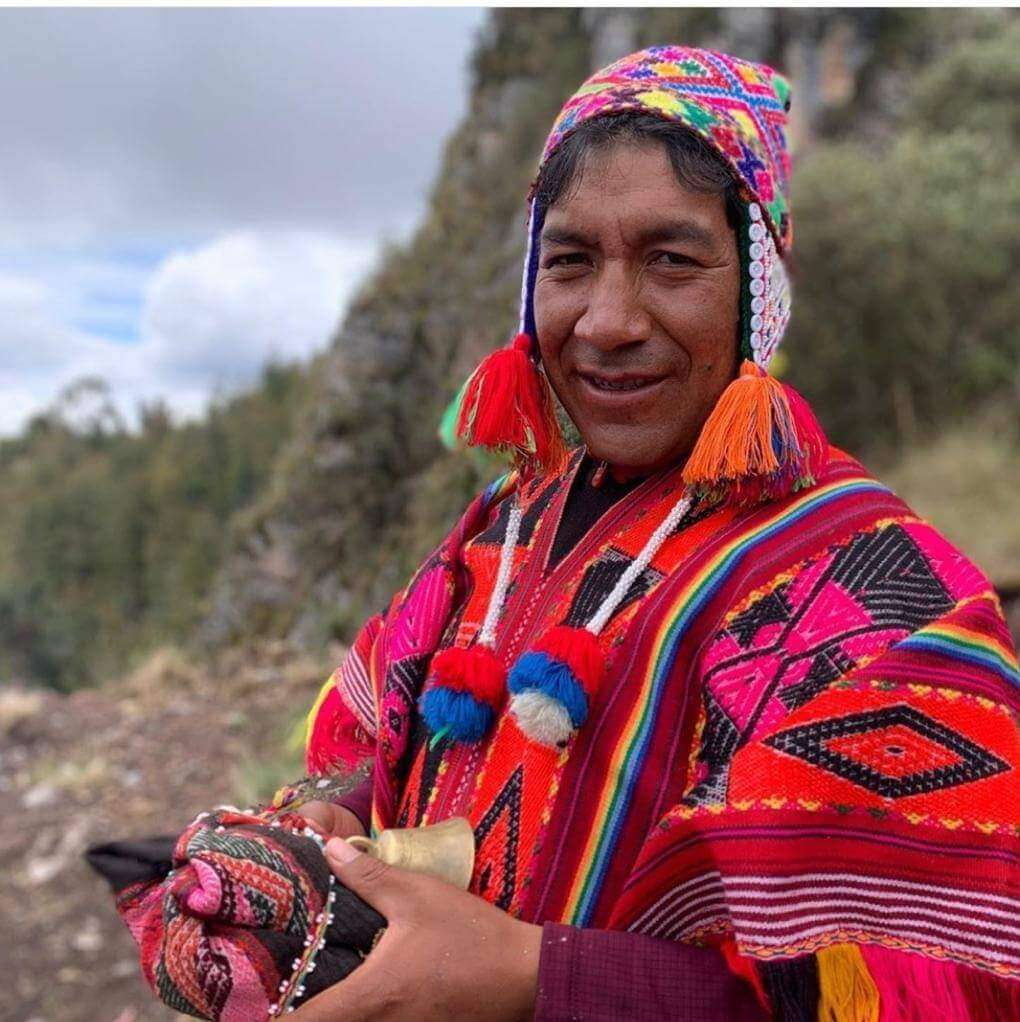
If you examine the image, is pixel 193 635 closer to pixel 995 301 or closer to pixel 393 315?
pixel 393 315

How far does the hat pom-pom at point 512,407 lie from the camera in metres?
1.68

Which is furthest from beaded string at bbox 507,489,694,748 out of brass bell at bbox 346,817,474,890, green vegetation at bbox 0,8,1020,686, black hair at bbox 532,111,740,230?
green vegetation at bbox 0,8,1020,686

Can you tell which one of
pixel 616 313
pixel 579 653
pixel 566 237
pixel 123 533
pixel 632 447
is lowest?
pixel 123 533

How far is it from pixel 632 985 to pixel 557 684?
36cm

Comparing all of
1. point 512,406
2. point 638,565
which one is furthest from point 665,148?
point 638,565

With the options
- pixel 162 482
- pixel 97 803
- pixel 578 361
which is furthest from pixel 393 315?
pixel 162 482

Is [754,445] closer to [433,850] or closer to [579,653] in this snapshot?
[579,653]

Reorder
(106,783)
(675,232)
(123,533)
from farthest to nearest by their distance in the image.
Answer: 1. (123,533)
2. (106,783)
3. (675,232)

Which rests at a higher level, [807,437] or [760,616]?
[807,437]

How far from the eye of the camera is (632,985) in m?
1.26

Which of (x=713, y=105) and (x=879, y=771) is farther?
(x=713, y=105)

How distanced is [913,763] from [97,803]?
537cm

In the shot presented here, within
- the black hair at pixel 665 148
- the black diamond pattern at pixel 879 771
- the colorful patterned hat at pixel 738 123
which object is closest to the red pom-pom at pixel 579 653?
the black diamond pattern at pixel 879 771

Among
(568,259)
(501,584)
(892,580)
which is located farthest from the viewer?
(501,584)
